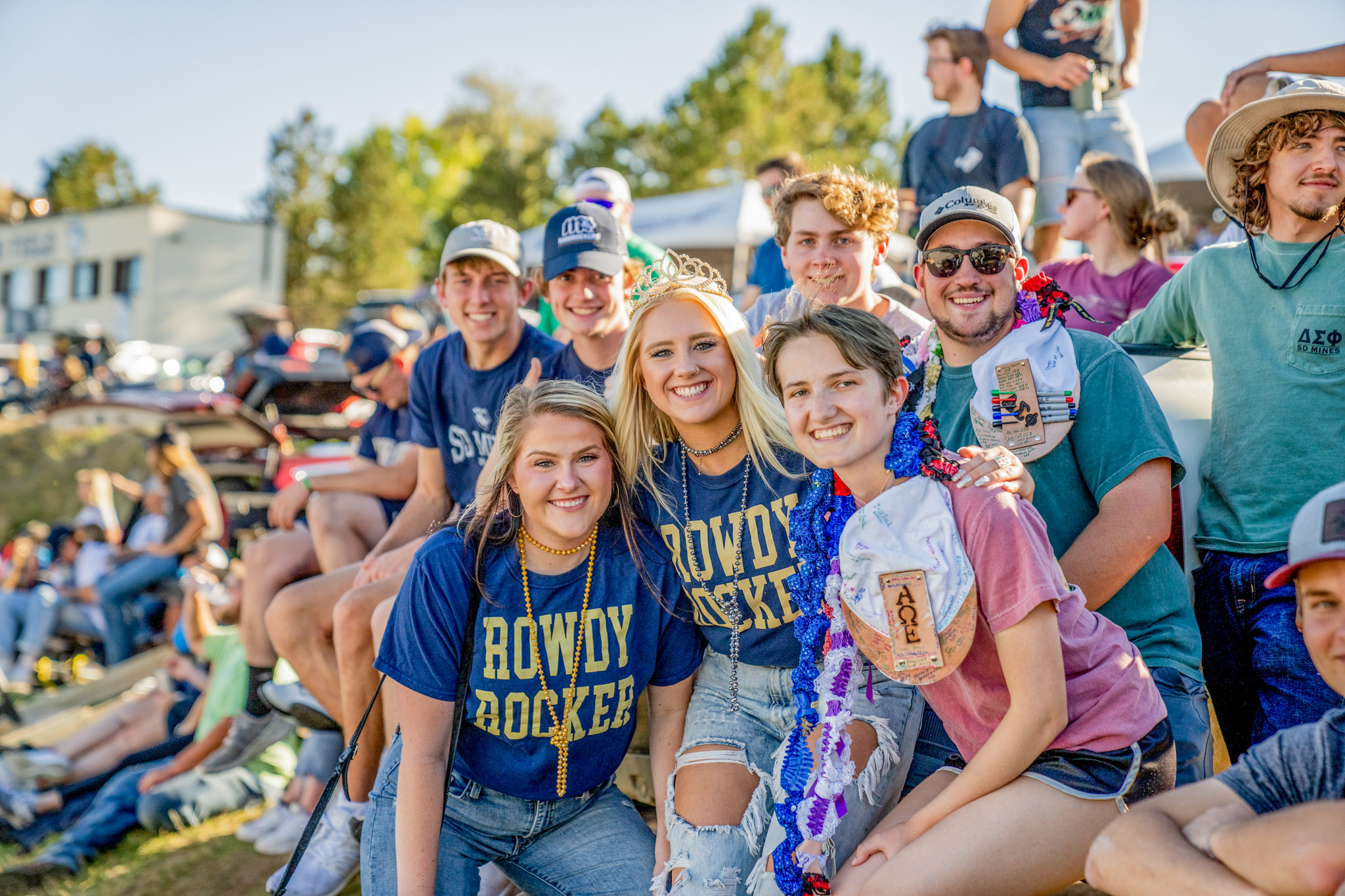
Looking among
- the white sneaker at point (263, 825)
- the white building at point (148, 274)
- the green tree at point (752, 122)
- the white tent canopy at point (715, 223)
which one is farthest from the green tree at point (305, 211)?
the white sneaker at point (263, 825)

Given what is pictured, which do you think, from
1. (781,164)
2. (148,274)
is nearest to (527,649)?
(781,164)

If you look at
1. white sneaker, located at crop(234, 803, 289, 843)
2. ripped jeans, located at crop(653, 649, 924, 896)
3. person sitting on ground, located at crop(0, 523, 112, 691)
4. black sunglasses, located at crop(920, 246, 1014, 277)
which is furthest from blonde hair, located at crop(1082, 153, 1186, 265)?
person sitting on ground, located at crop(0, 523, 112, 691)

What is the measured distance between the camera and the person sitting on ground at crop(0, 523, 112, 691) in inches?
364

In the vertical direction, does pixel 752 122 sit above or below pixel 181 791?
above

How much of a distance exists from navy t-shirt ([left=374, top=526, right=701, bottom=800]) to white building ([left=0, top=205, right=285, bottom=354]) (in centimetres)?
3331

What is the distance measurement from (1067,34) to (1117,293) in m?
1.99

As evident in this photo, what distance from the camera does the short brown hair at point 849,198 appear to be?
355cm

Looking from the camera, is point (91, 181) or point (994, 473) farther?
point (91, 181)

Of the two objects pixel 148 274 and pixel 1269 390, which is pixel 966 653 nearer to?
pixel 1269 390

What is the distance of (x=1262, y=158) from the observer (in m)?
2.90

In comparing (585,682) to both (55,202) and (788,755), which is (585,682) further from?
(55,202)

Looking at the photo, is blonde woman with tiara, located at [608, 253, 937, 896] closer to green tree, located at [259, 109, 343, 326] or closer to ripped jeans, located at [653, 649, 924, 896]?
ripped jeans, located at [653, 649, 924, 896]

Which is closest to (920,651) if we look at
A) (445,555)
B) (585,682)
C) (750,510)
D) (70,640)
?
(750,510)

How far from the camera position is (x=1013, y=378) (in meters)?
2.59
